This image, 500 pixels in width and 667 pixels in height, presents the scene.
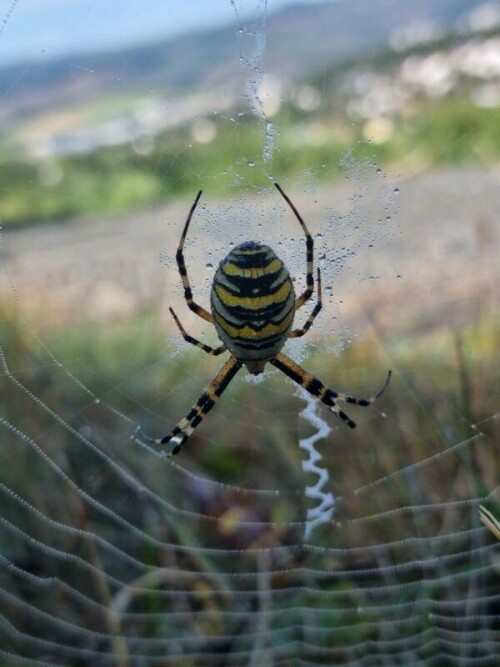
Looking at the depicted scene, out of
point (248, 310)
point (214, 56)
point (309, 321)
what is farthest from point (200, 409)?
point (214, 56)

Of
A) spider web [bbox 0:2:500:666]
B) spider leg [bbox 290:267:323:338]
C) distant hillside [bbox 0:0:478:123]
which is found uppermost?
distant hillside [bbox 0:0:478:123]

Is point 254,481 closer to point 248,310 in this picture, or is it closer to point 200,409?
point 200,409

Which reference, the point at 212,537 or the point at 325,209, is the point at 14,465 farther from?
the point at 325,209

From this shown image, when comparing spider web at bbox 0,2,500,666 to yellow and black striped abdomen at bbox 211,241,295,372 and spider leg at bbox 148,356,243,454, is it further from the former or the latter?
yellow and black striped abdomen at bbox 211,241,295,372

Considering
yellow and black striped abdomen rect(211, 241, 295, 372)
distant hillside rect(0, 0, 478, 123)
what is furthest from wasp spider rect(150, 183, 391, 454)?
distant hillside rect(0, 0, 478, 123)

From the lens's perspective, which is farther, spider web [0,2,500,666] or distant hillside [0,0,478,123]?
distant hillside [0,0,478,123]

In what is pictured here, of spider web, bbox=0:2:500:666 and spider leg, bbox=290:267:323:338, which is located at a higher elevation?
spider leg, bbox=290:267:323:338

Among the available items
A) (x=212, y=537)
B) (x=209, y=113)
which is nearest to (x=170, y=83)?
(x=209, y=113)
